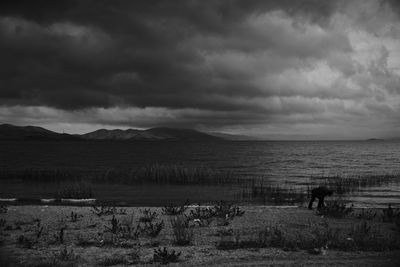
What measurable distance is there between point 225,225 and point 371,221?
245 inches

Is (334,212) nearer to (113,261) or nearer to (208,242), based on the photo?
(208,242)

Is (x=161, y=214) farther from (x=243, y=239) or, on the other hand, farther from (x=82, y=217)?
(x=243, y=239)

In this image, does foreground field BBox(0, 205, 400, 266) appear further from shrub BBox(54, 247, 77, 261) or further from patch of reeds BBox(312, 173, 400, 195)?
patch of reeds BBox(312, 173, 400, 195)

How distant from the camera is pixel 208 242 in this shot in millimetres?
11711

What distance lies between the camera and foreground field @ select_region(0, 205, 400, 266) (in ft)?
31.7

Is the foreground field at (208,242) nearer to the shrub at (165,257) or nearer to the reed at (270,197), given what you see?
the shrub at (165,257)

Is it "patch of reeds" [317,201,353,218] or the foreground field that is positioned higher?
"patch of reeds" [317,201,353,218]

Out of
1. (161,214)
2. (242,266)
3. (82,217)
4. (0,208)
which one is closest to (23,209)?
(0,208)

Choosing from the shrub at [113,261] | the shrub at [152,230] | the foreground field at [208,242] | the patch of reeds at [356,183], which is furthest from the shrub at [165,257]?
the patch of reeds at [356,183]

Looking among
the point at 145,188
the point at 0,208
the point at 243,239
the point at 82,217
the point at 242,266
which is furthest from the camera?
the point at 145,188

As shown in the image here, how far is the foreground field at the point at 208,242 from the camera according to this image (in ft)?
31.7

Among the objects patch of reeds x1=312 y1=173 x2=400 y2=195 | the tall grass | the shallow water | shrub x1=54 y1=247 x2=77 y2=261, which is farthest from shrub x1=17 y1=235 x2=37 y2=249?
patch of reeds x1=312 y1=173 x2=400 y2=195

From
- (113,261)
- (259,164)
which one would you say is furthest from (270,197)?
(259,164)

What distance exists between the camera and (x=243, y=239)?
12.0m
